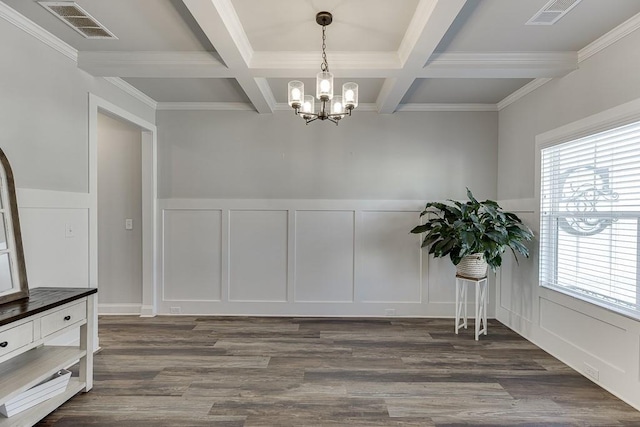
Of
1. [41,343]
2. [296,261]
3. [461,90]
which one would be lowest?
[41,343]

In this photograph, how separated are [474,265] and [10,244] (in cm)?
382

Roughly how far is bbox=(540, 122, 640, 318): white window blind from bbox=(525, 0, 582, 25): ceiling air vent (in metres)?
0.92

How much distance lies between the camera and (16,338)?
182 centimetres

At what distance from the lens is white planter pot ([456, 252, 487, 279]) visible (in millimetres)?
3371

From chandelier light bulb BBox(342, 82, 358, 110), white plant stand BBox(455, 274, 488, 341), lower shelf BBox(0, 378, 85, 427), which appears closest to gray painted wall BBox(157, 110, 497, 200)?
white plant stand BBox(455, 274, 488, 341)

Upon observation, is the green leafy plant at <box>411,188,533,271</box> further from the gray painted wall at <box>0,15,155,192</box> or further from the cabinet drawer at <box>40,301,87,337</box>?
the gray painted wall at <box>0,15,155,192</box>

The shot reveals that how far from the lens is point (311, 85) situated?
135 inches

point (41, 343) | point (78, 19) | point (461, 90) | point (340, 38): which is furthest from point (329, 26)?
point (41, 343)

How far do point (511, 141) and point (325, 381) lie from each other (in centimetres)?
324

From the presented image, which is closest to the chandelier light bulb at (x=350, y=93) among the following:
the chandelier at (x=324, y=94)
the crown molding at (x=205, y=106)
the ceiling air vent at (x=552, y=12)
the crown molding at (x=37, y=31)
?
the chandelier at (x=324, y=94)

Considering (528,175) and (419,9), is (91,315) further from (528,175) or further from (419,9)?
(528,175)

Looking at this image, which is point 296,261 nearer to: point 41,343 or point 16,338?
point 41,343

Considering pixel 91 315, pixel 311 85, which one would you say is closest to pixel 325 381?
pixel 91 315

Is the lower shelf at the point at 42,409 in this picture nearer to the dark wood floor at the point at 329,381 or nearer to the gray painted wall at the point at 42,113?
the dark wood floor at the point at 329,381
